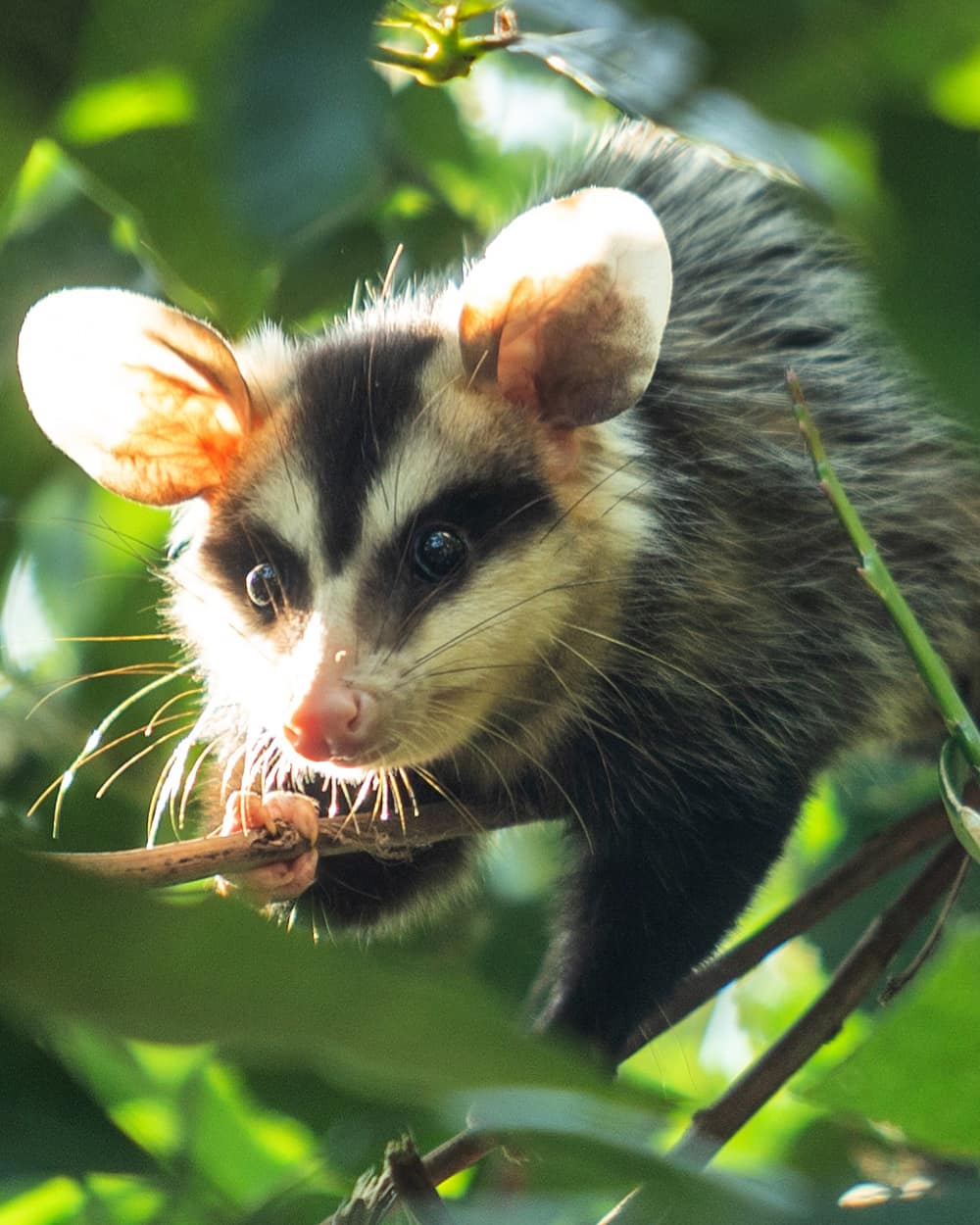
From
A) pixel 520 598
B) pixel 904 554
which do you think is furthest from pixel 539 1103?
pixel 904 554

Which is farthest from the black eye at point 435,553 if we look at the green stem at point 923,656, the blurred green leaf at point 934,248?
the blurred green leaf at point 934,248

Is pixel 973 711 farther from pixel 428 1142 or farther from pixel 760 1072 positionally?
pixel 428 1142

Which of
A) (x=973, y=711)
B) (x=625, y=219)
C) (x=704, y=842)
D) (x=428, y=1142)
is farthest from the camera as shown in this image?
(x=973, y=711)

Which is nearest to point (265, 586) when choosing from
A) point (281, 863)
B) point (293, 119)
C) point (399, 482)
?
point (399, 482)

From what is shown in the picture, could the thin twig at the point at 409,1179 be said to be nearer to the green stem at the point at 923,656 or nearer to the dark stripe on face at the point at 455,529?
the green stem at the point at 923,656

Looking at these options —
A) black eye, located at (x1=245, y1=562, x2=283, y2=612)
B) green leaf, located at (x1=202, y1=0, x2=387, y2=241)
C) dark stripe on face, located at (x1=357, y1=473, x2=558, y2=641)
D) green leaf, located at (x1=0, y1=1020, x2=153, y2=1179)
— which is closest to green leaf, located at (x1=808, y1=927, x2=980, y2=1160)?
green leaf, located at (x1=0, y1=1020, x2=153, y2=1179)

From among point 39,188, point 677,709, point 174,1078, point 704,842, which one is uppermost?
point 39,188
